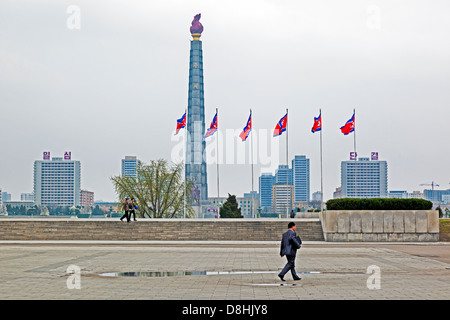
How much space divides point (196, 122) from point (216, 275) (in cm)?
16434

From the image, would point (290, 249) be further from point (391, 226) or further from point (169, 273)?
point (391, 226)

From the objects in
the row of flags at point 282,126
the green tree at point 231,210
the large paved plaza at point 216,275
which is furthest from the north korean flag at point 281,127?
the large paved plaza at point 216,275

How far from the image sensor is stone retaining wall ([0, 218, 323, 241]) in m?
37.9

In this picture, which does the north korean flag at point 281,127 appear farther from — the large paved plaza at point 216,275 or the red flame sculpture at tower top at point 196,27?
the red flame sculpture at tower top at point 196,27

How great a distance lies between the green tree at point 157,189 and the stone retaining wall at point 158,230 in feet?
78.0

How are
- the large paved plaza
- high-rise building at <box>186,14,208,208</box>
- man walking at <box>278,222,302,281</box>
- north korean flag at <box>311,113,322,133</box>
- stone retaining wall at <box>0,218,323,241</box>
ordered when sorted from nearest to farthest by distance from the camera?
the large paved plaza, man walking at <box>278,222,302,281</box>, stone retaining wall at <box>0,218,323,241</box>, north korean flag at <box>311,113,322,133</box>, high-rise building at <box>186,14,208,208</box>

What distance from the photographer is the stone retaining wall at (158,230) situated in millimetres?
37938

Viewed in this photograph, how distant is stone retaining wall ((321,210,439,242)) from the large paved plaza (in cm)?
866

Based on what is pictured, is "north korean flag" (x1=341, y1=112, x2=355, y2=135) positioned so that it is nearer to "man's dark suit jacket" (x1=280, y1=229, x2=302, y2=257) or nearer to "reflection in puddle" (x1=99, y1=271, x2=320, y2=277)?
A: "reflection in puddle" (x1=99, y1=271, x2=320, y2=277)

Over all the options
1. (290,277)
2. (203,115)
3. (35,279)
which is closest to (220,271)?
(290,277)

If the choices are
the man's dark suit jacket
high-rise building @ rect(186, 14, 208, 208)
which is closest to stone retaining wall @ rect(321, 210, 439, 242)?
the man's dark suit jacket
